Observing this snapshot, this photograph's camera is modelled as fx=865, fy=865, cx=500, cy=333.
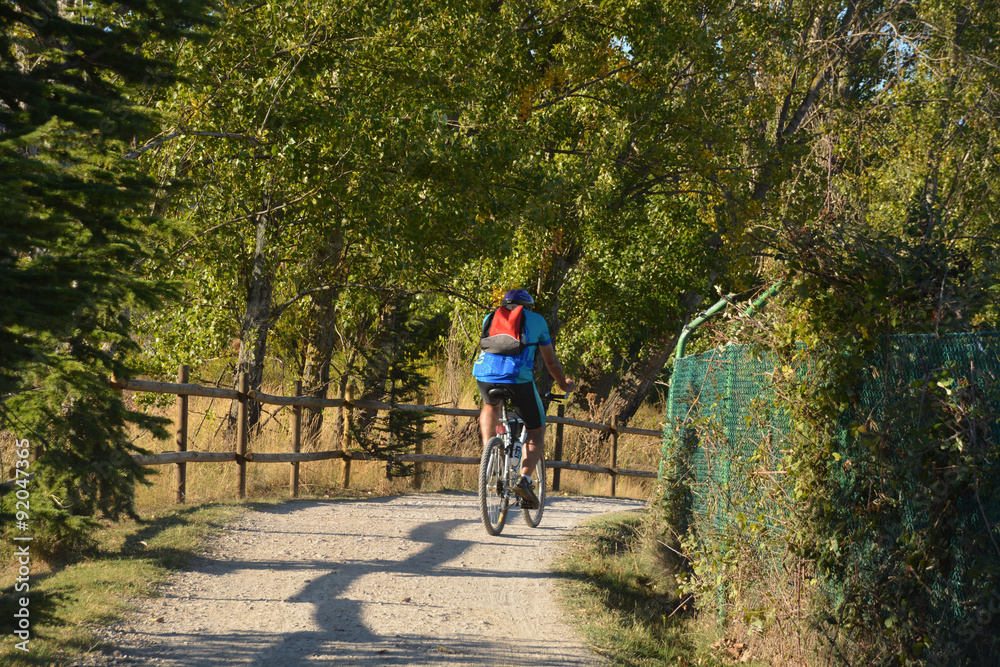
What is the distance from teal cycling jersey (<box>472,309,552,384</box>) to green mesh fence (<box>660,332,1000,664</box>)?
202 centimetres

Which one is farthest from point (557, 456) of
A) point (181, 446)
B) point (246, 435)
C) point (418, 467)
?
point (181, 446)

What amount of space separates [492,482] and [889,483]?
413 centimetres

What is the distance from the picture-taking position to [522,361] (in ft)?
25.1

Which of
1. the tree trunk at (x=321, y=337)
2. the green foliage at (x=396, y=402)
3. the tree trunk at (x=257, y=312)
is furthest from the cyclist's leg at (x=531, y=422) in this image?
the tree trunk at (x=257, y=312)

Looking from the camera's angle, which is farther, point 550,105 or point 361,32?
point 550,105

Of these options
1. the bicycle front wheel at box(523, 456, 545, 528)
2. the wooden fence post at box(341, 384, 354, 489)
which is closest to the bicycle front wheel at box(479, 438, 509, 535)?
the bicycle front wheel at box(523, 456, 545, 528)

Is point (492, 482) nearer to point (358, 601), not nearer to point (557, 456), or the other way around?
point (358, 601)

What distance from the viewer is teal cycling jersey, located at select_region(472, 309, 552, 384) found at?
7629 millimetres

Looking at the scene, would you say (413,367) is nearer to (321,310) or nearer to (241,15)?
(321,310)

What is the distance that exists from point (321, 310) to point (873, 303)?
12061 mm

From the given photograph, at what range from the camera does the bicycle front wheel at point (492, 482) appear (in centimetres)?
776

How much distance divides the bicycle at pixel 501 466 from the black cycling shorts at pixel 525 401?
6 cm

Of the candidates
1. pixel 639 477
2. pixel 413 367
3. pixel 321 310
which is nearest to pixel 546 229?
pixel 413 367

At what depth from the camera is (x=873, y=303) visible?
4.50 m
